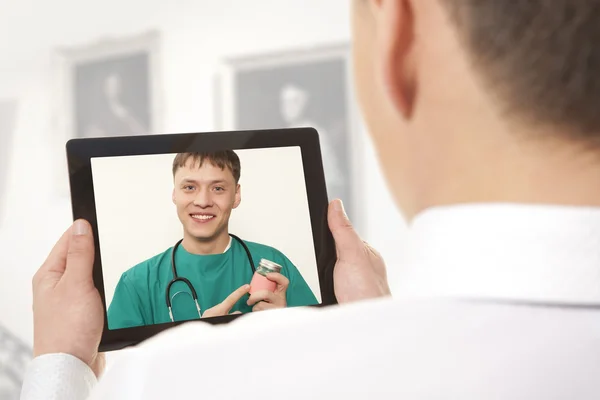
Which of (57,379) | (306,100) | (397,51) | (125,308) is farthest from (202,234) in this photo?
(306,100)

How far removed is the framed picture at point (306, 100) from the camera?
1.84 m

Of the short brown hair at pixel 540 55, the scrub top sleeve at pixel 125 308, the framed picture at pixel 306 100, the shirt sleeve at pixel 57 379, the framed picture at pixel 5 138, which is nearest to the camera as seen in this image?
the short brown hair at pixel 540 55

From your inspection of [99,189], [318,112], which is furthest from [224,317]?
[318,112]

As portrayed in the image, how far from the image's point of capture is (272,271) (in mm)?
749

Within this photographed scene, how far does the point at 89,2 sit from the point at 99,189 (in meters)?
1.39

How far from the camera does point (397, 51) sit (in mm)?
322

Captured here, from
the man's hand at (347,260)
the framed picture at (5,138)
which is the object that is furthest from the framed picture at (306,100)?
the man's hand at (347,260)

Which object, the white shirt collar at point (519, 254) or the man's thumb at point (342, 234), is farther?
the man's thumb at point (342, 234)

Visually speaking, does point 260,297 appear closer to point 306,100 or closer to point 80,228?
point 80,228

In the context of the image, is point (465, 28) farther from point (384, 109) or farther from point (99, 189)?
point (99, 189)

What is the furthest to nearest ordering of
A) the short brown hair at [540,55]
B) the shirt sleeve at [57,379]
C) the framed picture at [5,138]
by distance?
the framed picture at [5,138] < the shirt sleeve at [57,379] < the short brown hair at [540,55]

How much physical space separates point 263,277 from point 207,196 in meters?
0.11

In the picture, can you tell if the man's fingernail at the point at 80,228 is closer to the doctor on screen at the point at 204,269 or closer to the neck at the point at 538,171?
Answer: the doctor on screen at the point at 204,269

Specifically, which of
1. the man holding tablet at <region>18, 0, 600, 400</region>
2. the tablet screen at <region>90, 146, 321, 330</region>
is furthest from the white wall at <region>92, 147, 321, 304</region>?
the man holding tablet at <region>18, 0, 600, 400</region>
